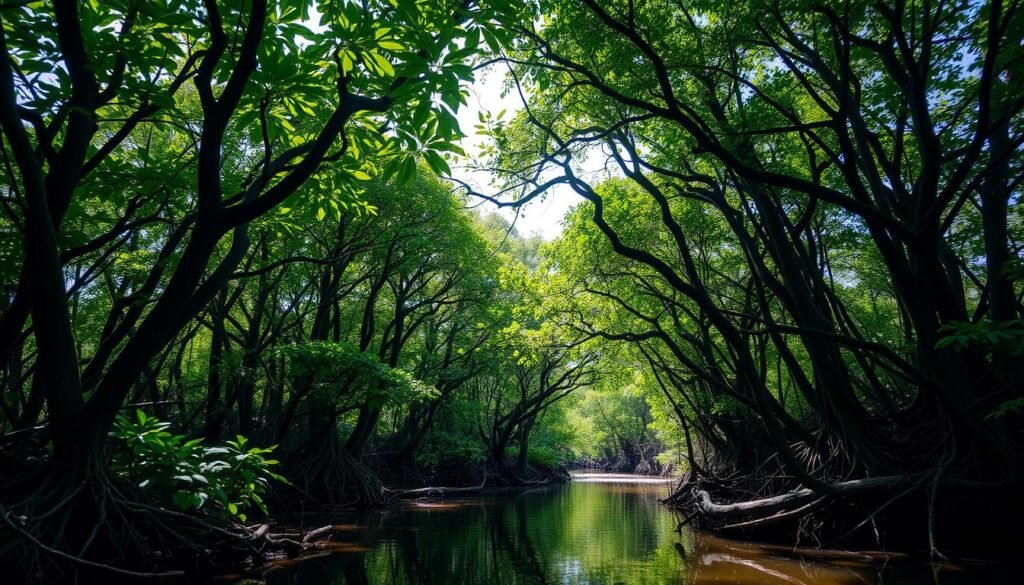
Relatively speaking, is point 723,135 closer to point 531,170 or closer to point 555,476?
point 531,170

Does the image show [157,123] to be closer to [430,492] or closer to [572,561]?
[572,561]

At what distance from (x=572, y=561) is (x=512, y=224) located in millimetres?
4623

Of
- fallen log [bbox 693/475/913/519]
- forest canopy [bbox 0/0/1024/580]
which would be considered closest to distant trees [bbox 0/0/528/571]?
forest canopy [bbox 0/0/1024/580]

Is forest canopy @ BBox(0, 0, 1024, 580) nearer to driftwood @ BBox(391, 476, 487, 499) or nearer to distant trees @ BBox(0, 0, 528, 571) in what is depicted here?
distant trees @ BBox(0, 0, 528, 571)

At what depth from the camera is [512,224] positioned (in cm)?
559

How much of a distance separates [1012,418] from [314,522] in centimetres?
1142

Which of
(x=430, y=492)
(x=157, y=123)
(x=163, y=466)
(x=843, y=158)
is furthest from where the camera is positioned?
(x=430, y=492)

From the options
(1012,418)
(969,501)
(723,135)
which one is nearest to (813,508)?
(969,501)

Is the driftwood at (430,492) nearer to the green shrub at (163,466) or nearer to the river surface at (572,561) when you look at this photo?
the river surface at (572,561)

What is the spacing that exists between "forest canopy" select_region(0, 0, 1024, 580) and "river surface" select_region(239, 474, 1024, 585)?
650 millimetres

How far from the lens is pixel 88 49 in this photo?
3.90 meters

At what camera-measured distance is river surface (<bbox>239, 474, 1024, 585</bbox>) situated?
583cm

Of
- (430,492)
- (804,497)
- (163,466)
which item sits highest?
(163,466)

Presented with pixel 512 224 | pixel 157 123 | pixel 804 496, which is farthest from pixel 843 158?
pixel 157 123
